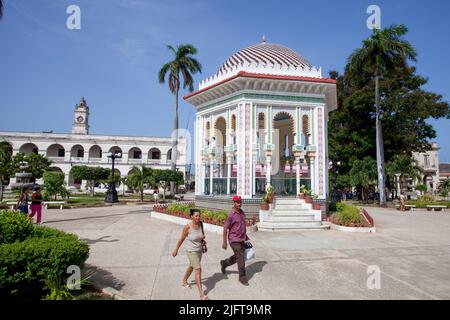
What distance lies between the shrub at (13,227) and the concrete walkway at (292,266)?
5.66ft

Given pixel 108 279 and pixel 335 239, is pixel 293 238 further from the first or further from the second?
pixel 108 279

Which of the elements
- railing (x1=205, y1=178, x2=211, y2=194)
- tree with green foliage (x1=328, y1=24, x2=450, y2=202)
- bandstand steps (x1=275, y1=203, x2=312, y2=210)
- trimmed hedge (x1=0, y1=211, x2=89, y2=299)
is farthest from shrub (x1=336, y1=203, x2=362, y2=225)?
tree with green foliage (x1=328, y1=24, x2=450, y2=202)

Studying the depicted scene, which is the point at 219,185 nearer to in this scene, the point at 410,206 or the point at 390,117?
the point at 410,206

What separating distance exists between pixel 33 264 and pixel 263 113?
13.0 metres

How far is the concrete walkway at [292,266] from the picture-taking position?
583 centimetres

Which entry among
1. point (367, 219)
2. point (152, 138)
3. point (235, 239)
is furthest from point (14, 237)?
point (152, 138)

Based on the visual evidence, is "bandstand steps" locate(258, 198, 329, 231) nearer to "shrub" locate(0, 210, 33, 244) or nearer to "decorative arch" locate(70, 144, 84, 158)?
"shrub" locate(0, 210, 33, 244)

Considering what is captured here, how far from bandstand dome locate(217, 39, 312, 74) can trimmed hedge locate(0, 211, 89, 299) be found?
13.1 meters

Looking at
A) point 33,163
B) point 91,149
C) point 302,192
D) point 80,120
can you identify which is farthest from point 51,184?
point 80,120

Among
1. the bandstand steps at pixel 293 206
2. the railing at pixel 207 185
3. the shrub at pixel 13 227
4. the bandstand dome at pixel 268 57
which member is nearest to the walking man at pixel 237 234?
the shrub at pixel 13 227

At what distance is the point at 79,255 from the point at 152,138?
53342mm

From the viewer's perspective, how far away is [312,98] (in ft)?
54.2

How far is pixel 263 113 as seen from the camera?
16.2 metres

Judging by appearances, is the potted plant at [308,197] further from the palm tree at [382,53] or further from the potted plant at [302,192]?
the palm tree at [382,53]
